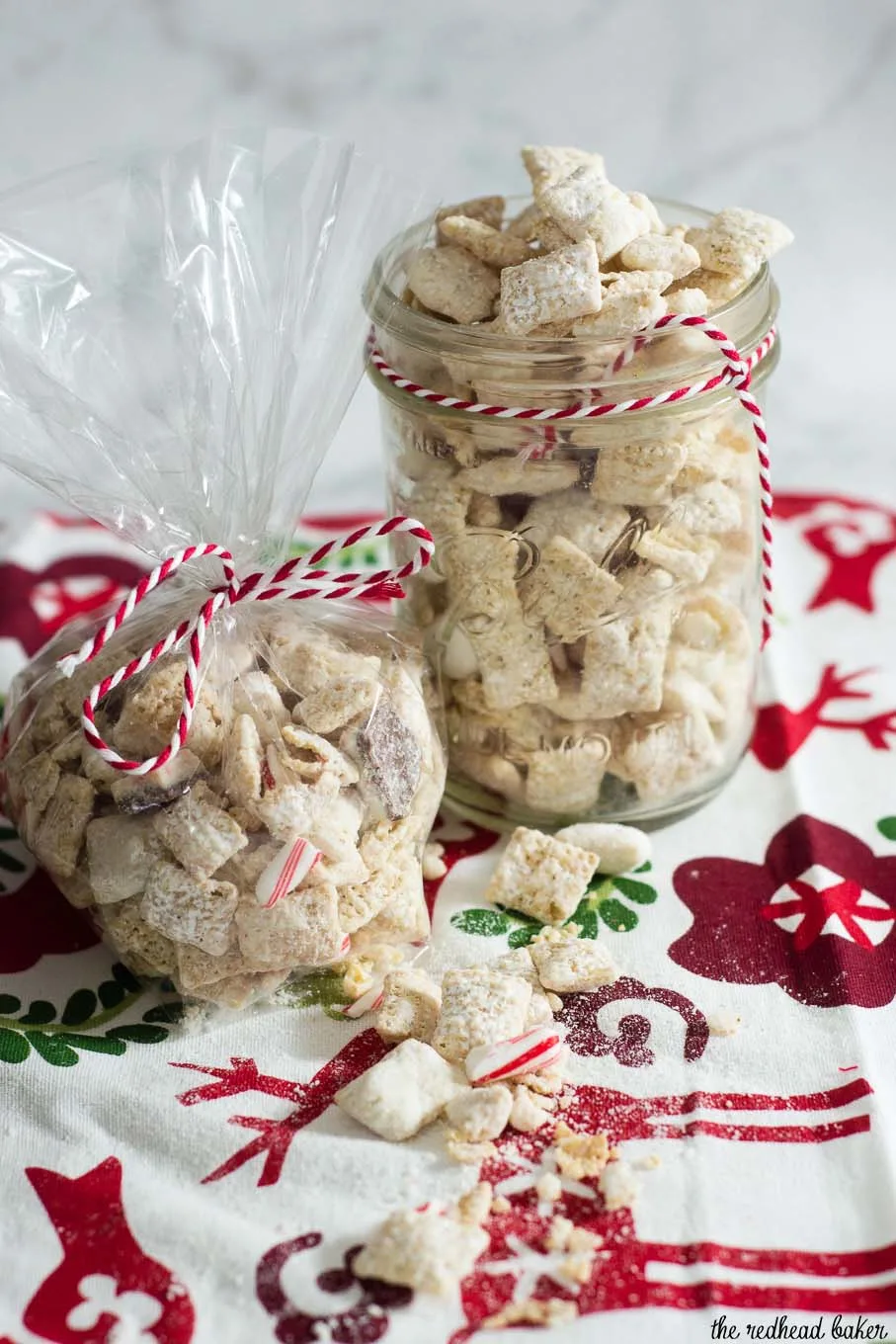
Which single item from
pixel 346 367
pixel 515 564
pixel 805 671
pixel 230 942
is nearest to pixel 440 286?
pixel 346 367


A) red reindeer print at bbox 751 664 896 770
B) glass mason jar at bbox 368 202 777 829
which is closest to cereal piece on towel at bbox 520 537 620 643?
glass mason jar at bbox 368 202 777 829

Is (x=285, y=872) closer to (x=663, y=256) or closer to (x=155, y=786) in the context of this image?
(x=155, y=786)

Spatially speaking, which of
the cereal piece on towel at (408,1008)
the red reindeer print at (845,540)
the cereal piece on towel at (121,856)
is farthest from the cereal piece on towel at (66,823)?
the red reindeer print at (845,540)

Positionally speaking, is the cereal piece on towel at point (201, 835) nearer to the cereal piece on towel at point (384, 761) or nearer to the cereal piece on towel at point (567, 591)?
the cereal piece on towel at point (384, 761)

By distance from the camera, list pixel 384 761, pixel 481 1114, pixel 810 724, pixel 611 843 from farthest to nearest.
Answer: pixel 810 724 → pixel 611 843 → pixel 384 761 → pixel 481 1114

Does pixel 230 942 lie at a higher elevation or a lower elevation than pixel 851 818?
higher

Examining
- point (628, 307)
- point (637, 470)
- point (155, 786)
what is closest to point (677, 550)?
point (637, 470)

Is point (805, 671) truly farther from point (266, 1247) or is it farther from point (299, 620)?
point (266, 1247)
